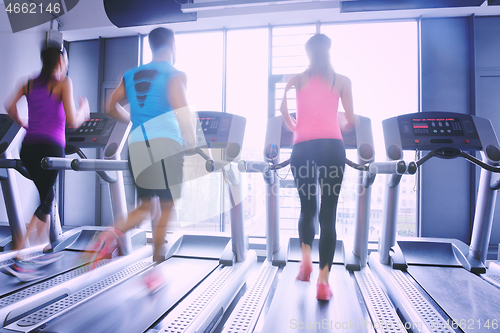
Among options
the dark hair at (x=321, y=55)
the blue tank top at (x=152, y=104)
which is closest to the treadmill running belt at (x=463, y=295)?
the dark hair at (x=321, y=55)

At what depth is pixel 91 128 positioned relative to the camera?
2539mm

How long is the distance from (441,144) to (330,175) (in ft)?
3.55

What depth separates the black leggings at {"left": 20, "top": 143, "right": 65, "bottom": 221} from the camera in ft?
6.31

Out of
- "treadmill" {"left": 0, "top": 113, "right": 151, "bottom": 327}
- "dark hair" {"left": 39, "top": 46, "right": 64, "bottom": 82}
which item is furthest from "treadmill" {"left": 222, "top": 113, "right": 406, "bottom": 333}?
"dark hair" {"left": 39, "top": 46, "right": 64, "bottom": 82}

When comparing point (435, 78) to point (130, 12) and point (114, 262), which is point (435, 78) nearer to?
point (130, 12)

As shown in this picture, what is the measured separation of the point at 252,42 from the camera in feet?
12.1

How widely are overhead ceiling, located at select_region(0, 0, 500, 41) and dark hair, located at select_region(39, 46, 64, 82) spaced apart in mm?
1137

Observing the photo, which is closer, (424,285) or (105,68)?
(424,285)

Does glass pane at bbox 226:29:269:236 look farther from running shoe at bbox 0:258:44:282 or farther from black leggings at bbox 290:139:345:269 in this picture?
running shoe at bbox 0:258:44:282

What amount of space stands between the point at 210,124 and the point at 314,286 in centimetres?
145

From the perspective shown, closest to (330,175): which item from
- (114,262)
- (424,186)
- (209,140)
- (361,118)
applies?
(361,118)

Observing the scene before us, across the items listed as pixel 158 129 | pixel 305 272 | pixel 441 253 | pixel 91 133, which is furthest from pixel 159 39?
pixel 441 253

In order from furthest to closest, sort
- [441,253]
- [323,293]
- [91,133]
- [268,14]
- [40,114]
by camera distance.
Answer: [268,14]
[91,133]
[441,253]
[40,114]
[323,293]
